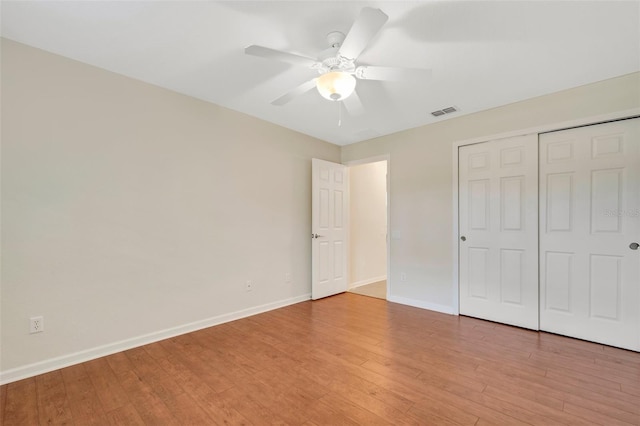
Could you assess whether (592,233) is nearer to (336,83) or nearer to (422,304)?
(422,304)

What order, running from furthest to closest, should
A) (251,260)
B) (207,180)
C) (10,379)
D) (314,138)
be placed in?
(314,138)
(251,260)
(207,180)
(10,379)

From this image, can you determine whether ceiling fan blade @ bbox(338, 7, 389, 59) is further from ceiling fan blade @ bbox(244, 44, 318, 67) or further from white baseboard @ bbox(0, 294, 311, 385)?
white baseboard @ bbox(0, 294, 311, 385)

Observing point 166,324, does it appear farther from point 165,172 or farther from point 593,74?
point 593,74

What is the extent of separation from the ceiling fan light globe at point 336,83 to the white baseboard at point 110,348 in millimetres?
2809

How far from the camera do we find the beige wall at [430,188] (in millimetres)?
3203

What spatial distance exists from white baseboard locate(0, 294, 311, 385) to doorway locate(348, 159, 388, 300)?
2049 mm

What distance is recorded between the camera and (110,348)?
258 centimetres

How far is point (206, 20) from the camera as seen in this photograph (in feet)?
6.37

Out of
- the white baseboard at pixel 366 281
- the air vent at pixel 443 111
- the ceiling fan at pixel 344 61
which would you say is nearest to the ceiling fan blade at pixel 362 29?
the ceiling fan at pixel 344 61

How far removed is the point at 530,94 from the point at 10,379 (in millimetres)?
5362

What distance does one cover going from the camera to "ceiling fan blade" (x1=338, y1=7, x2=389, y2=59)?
1469 millimetres

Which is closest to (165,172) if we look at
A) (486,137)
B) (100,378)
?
(100,378)

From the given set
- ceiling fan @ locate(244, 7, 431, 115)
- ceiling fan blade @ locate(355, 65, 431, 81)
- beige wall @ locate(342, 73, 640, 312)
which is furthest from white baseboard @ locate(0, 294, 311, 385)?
ceiling fan blade @ locate(355, 65, 431, 81)

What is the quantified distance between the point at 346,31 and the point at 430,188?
8.28ft
